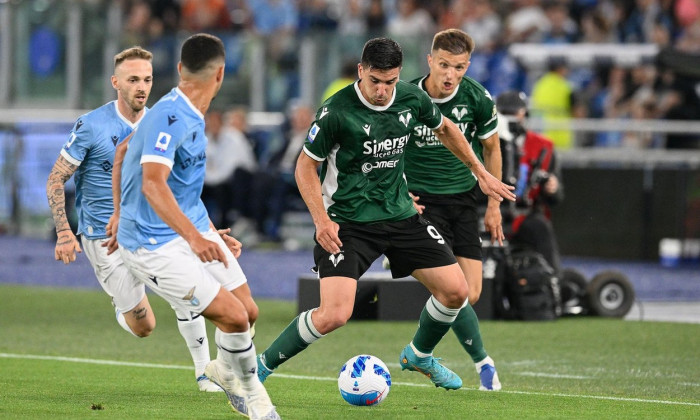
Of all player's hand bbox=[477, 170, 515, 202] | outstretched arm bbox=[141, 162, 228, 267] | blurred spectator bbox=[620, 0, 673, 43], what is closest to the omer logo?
player's hand bbox=[477, 170, 515, 202]

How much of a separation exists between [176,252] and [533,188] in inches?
271

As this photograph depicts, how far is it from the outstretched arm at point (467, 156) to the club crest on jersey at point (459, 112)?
0.58 m

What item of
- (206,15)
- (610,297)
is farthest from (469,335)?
(206,15)

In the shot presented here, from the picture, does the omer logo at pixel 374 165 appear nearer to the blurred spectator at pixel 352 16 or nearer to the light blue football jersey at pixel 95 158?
the light blue football jersey at pixel 95 158

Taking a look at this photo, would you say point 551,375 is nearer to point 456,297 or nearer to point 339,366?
point 339,366

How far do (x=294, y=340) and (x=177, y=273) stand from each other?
1447 mm

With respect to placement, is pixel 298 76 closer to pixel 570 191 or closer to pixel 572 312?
pixel 570 191

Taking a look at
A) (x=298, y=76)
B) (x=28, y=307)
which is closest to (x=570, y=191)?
(x=298, y=76)

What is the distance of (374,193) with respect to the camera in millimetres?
8969

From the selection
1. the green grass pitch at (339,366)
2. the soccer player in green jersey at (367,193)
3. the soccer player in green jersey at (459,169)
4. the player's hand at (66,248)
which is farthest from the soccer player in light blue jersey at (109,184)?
the soccer player in green jersey at (459,169)

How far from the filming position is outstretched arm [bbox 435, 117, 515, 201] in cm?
903

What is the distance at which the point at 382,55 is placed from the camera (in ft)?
27.9

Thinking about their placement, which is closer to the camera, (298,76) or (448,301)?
(448,301)

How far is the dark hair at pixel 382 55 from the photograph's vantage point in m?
8.51
